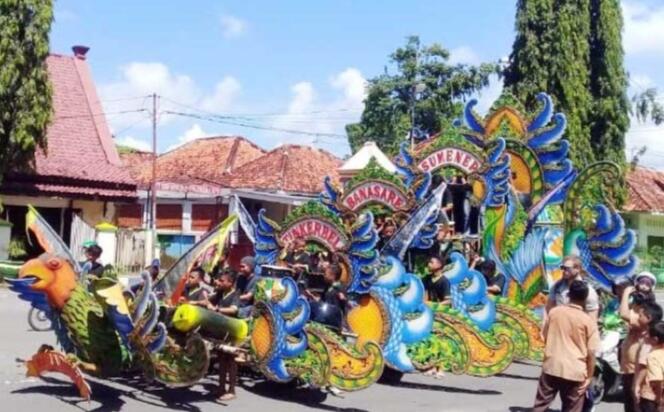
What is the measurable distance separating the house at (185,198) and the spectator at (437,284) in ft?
58.0

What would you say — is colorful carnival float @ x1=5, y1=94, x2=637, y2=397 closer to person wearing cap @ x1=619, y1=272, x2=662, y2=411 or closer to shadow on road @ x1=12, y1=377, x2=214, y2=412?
shadow on road @ x1=12, y1=377, x2=214, y2=412

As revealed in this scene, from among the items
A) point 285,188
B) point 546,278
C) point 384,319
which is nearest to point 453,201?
point 546,278

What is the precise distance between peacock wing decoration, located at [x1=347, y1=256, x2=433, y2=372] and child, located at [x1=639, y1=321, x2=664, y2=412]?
367 centimetres

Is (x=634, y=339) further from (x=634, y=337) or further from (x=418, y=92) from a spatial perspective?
(x=418, y=92)

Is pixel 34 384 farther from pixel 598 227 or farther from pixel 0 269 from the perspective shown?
pixel 598 227

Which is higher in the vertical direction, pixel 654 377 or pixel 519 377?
pixel 654 377

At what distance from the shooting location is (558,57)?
100.0ft

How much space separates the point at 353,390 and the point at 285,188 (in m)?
22.9

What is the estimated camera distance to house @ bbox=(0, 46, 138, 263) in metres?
26.8

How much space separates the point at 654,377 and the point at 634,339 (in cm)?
81

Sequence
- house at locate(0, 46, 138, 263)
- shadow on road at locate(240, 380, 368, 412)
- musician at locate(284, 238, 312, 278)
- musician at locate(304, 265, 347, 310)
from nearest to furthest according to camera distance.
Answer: shadow on road at locate(240, 380, 368, 412) < musician at locate(304, 265, 347, 310) < musician at locate(284, 238, 312, 278) < house at locate(0, 46, 138, 263)

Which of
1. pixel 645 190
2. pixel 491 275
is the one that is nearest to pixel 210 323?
pixel 491 275

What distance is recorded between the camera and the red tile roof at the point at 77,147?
27469 millimetres

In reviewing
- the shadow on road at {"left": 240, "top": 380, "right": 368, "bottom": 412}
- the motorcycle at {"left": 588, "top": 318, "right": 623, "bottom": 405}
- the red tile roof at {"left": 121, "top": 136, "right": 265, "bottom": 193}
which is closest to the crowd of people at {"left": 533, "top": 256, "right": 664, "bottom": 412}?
the motorcycle at {"left": 588, "top": 318, "right": 623, "bottom": 405}
